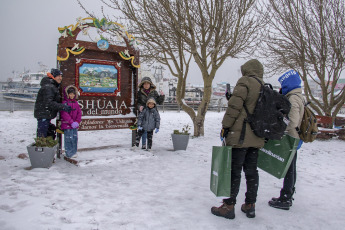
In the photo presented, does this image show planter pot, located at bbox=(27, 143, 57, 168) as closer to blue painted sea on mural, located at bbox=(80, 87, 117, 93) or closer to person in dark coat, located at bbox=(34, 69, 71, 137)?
person in dark coat, located at bbox=(34, 69, 71, 137)

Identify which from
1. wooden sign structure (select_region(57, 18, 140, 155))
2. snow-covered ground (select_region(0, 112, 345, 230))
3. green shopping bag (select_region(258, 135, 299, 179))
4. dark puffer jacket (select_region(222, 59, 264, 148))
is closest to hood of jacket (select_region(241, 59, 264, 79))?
dark puffer jacket (select_region(222, 59, 264, 148))

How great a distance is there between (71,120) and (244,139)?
12.3 feet

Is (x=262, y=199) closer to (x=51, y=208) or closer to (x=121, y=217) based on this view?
(x=121, y=217)

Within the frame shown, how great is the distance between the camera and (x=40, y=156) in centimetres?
464

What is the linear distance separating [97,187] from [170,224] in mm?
1582

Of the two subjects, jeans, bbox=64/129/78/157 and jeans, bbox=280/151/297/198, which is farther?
jeans, bbox=64/129/78/157

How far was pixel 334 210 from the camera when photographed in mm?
3596

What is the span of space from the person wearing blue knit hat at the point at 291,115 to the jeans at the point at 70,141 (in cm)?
398

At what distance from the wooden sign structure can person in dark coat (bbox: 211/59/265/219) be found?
3.95m

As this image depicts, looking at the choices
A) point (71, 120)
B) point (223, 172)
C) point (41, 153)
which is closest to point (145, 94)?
point (71, 120)

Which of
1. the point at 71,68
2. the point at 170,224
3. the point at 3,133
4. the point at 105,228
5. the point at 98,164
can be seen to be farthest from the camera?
the point at 3,133

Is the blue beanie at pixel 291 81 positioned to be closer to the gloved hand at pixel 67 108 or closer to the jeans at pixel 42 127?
the gloved hand at pixel 67 108

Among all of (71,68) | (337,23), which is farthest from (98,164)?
(337,23)

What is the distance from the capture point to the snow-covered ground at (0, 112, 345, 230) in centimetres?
295
